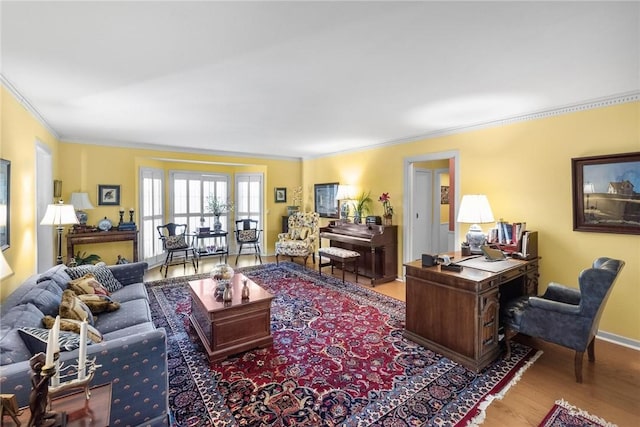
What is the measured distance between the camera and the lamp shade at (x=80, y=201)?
4.78m

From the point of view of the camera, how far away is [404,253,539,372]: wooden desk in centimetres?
251

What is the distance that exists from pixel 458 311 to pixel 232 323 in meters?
2.05

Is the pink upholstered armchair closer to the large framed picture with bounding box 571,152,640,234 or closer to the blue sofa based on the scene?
the blue sofa

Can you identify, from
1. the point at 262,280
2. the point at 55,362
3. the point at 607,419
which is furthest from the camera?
the point at 262,280

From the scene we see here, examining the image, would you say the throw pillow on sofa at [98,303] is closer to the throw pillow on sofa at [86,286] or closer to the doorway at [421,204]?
the throw pillow on sofa at [86,286]

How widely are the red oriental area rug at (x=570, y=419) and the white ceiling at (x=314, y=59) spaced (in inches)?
99.2

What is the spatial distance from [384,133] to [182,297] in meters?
3.91

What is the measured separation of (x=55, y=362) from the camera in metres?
1.11

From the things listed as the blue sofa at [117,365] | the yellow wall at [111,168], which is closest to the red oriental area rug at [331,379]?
the blue sofa at [117,365]

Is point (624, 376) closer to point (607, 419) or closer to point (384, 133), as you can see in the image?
point (607, 419)

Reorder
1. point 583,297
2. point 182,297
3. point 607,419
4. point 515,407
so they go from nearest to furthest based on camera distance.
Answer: point 607,419 → point 515,407 → point 583,297 → point 182,297

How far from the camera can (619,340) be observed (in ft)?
9.93

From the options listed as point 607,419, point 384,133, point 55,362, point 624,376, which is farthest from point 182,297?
point 624,376

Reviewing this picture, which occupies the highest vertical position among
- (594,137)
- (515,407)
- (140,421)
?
(594,137)
